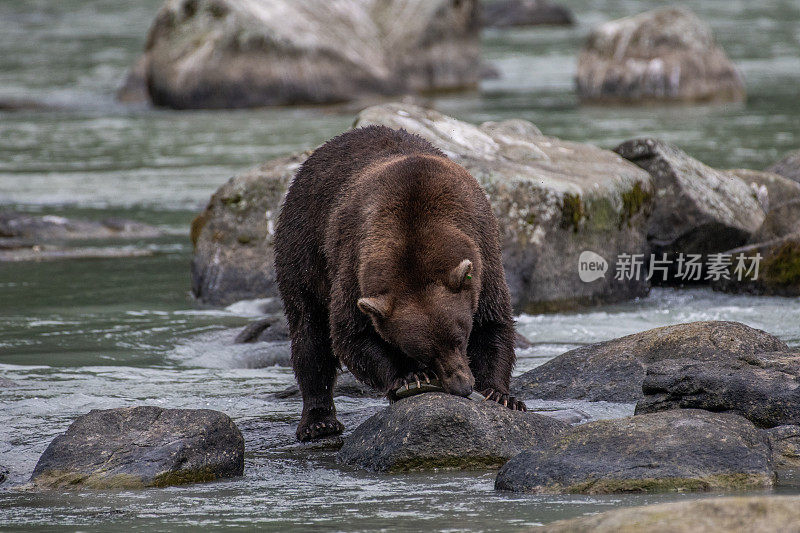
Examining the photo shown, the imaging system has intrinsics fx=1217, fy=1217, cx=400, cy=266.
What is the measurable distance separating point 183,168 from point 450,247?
39.0ft

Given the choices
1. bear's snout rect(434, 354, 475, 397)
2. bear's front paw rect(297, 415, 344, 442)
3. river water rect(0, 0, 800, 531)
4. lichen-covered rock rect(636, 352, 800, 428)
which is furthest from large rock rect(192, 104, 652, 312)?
bear's snout rect(434, 354, 475, 397)

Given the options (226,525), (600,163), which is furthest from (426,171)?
(600,163)

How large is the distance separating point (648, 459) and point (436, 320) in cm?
115

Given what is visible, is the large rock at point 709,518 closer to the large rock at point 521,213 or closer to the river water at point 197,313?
→ the river water at point 197,313

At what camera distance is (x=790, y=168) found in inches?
543

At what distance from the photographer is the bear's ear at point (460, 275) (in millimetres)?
5711

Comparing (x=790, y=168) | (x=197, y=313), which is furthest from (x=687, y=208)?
(x=197, y=313)

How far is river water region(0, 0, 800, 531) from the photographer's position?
5262 millimetres

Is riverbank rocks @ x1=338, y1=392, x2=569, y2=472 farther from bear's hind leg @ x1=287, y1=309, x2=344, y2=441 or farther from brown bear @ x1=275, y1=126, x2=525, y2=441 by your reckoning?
bear's hind leg @ x1=287, y1=309, x2=344, y2=441

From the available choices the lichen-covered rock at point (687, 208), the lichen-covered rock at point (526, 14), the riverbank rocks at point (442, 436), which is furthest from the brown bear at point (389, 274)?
the lichen-covered rock at point (526, 14)

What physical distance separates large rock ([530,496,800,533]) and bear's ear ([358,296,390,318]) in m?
1.92

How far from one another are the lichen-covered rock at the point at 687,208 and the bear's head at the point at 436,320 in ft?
17.9

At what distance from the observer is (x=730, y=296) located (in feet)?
34.0

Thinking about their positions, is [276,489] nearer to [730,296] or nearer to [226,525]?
[226,525]
